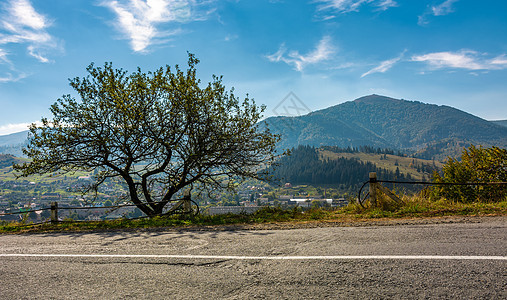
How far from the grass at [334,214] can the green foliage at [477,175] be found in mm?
2457

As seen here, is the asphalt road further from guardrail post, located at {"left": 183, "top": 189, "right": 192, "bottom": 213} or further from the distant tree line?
the distant tree line

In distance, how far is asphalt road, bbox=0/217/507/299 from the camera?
3.81 m

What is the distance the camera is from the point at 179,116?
523 inches

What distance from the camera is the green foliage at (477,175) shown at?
11969 millimetres

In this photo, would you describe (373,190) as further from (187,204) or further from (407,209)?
(187,204)

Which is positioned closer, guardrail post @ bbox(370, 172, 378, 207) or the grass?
the grass

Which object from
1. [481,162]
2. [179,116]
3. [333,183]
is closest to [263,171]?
[179,116]

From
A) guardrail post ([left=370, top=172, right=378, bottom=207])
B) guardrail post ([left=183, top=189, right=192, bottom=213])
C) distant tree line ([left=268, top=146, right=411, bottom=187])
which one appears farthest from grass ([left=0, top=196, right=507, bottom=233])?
distant tree line ([left=268, top=146, right=411, bottom=187])

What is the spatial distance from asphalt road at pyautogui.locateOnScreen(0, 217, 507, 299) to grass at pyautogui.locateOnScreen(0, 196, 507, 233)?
1.96 m

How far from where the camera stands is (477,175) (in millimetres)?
13117

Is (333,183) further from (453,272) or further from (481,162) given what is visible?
(453,272)

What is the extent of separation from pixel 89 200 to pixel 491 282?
15.4 m

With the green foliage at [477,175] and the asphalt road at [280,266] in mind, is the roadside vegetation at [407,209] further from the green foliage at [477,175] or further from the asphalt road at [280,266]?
the asphalt road at [280,266]

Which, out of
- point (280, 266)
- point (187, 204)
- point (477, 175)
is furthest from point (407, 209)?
point (187, 204)
